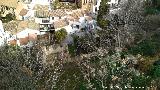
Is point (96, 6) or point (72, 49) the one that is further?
point (96, 6)

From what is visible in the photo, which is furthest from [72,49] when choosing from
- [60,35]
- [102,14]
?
[102,14]

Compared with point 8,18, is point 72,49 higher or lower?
lower

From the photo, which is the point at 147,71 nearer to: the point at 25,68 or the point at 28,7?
the point at 25,68

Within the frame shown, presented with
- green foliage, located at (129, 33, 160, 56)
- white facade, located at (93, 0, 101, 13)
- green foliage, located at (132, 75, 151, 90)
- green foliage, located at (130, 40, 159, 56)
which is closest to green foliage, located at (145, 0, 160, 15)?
white facade, located at (93, 0, 101, 13)

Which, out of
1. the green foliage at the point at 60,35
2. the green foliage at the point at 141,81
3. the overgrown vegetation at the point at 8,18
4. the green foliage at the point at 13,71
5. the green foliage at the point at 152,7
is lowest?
the green foliage at the point at 141,81

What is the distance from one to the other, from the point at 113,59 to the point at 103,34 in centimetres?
399

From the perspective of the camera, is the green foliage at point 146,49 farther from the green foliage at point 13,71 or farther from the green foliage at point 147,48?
the green foliage at point 13,71

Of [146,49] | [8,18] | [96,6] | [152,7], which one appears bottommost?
[146,49]

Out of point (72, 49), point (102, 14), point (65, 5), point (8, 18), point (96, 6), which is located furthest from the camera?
point (65, 5)

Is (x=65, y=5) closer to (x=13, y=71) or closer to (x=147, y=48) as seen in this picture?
(x=147, y=48)

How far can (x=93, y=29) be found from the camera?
38594 mm

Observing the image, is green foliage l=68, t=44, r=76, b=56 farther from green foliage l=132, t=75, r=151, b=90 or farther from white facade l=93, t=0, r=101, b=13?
green foliage l=132, t=75, r=151, b=90

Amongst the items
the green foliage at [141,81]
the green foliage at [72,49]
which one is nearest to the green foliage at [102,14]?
the green foliage at [72,49]

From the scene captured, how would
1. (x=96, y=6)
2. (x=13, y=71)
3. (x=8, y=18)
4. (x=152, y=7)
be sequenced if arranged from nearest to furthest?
1. (x=13, y=71)
2. (x=8, y=18)
3. (x=96, y=6)
4. (x=152, y=7)
